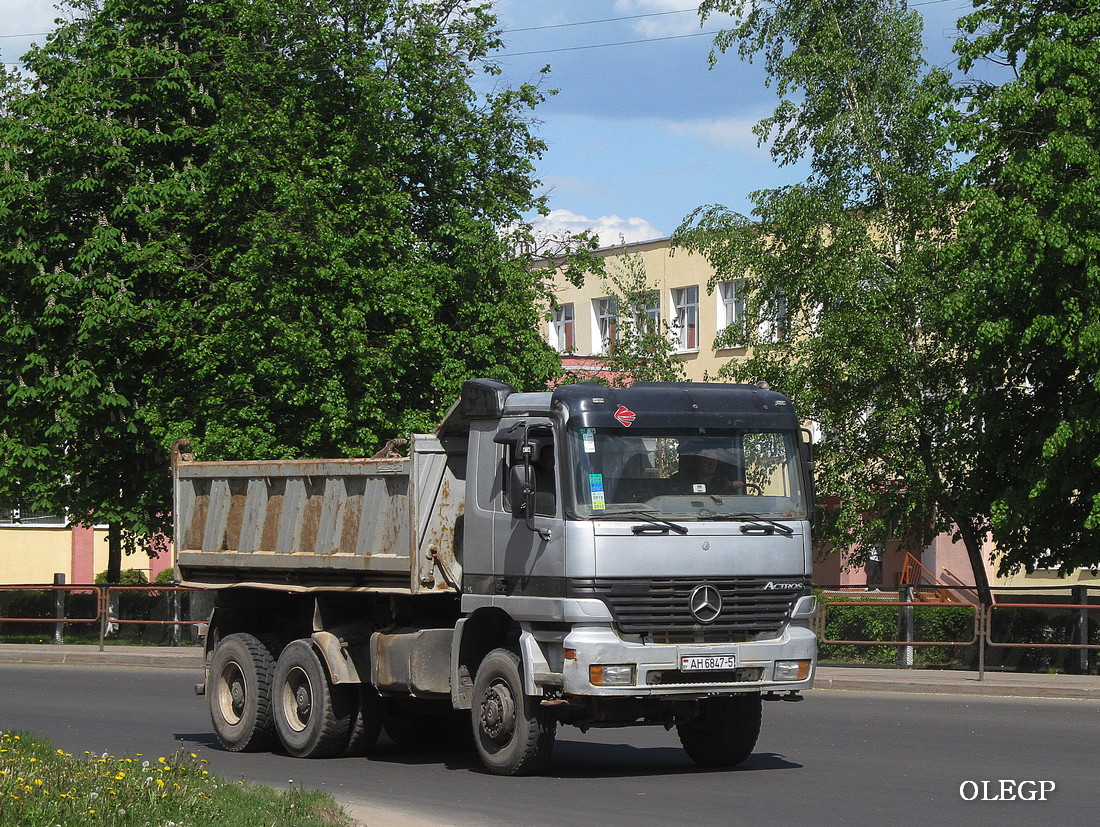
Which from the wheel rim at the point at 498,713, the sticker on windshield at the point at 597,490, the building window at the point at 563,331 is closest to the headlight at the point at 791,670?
the sticker on windshield at the point at 597,490

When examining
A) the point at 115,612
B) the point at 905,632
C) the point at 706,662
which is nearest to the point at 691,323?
the point at 115,612

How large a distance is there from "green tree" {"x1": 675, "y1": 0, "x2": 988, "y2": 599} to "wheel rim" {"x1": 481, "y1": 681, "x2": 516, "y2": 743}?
15.3 metres

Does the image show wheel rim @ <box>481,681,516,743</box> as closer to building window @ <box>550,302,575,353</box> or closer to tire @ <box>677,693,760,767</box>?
tire @ <box>677,693,760,767</box>

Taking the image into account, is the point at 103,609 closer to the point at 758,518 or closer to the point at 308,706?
the point at 308,706

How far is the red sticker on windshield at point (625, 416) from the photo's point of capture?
455 inches

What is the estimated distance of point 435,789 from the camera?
448 inches

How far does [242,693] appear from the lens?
47.7ft

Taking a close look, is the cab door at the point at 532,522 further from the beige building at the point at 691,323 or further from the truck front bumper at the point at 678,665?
the beige building at the point at 691,323

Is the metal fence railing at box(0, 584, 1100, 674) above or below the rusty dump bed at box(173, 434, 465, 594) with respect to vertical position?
below

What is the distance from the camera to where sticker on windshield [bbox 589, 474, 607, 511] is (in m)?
11.3

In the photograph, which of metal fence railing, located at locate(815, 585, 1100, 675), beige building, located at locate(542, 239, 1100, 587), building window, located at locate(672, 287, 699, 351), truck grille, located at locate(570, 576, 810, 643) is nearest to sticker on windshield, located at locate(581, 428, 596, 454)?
truck grille, located at locate(570, 576, 810, 643)

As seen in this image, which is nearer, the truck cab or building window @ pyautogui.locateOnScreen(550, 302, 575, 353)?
the truck cab

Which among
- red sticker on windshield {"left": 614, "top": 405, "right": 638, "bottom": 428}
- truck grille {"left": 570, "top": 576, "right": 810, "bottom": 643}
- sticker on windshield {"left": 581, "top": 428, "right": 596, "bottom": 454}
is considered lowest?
truck grille {"left": 570, "top": 576, "right": 810, "bottom": 643}

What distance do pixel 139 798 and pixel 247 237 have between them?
2292 centimetres
